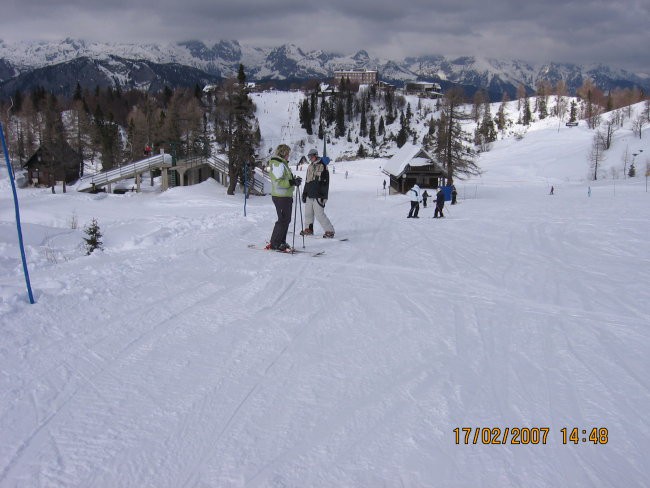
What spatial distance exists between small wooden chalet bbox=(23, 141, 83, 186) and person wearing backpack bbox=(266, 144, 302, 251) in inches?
2062

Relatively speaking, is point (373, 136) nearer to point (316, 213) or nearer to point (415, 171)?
point (415, 171)

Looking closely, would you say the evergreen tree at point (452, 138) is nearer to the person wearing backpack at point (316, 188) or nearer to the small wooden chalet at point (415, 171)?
the small wooden chalet at point (415, 171)

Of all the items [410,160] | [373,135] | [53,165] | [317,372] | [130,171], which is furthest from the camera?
[373,135]

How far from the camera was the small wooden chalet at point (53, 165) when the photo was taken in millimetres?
53653

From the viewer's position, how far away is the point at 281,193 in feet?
29.2

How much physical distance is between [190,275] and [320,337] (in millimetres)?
3048

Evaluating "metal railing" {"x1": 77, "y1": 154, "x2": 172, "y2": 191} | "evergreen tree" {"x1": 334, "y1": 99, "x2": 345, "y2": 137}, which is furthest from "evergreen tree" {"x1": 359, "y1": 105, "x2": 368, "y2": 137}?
"metal railing" {"x1": 77, "y1": 154, "x2": 172, "y2": 191}

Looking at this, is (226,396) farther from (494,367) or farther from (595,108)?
(595,108)

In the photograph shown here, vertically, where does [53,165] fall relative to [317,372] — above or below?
above

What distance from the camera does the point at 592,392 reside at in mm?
3771

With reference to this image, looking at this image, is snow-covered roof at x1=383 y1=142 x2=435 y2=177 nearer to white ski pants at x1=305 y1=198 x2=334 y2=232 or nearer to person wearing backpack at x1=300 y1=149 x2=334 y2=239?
white ski pants at x1=305 y1=198 x2=334 y2=232

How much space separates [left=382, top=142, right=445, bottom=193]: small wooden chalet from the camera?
49156 mm

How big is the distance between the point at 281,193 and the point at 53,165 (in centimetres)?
5631

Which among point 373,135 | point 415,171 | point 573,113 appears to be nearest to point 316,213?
point 415,171
